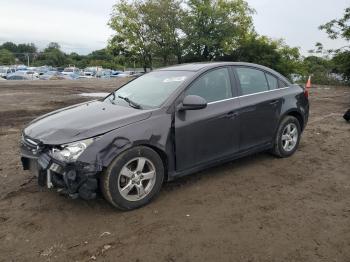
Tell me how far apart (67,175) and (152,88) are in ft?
5.76

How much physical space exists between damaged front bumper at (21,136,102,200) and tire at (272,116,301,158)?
3.11 m

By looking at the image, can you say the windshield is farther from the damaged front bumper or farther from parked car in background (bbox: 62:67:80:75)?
parked car in background (bbox: 62:67:80:75)

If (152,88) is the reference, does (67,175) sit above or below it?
below

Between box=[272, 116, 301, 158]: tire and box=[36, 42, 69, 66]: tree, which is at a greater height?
box=[36, 42, 69, 66]: tree

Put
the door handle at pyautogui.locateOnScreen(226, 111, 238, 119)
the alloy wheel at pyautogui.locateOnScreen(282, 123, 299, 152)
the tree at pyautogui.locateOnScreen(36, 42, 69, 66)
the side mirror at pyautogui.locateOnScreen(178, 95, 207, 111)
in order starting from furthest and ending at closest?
1. the tree at pyautogui.locateOnScreen(36, 42, 69, 66)
2. the alloy wheel at pyautogui.locateOnScreen(282, 123, 299, 152)
3. the door handle at pyautogui.locateOnScreen(226, 111, 238, 119)
4. the side mirror at pyautogui.locateOnScreen(178, 95, 207, 111)

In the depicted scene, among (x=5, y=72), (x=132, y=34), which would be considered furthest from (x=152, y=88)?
(x=5, y=72)

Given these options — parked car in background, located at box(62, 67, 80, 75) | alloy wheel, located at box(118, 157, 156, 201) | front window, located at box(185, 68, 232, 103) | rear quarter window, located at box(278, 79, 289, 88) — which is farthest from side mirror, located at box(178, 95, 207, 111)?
parked car in background, located at box(62, 67, 80, 75)

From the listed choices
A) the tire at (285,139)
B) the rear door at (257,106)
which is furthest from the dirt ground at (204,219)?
the rear door at (257,106)

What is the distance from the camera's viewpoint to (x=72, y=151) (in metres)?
3.69

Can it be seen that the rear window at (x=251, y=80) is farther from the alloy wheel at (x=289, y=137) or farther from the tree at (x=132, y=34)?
the tree at (x=132, y=34)

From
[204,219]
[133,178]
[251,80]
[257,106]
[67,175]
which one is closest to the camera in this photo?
[67,175]

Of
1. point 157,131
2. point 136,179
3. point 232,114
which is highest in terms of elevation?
point 232,114

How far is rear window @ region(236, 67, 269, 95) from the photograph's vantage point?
17.2 ft

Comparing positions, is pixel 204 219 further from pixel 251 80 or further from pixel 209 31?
pixel 209 31
